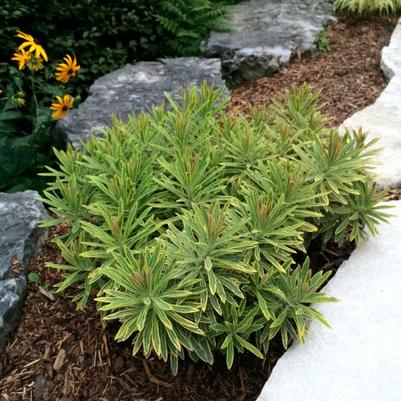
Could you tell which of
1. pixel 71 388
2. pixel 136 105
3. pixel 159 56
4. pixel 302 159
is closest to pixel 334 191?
pixel 302 159

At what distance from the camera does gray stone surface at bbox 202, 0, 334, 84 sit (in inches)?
192

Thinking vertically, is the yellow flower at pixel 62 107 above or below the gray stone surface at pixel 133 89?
above

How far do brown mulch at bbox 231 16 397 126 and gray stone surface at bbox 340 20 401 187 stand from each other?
5.1 inches

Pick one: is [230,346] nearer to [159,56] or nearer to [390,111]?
Answer: [390,111]

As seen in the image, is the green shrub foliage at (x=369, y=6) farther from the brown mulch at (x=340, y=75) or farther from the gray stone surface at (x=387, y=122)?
the gray stone surface at (x=387, y=122)

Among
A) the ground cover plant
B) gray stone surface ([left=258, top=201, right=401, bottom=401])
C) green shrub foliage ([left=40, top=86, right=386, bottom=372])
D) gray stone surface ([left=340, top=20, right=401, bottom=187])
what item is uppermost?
green shrub foliage ([left=40, top=86, right=386, bottom=372])

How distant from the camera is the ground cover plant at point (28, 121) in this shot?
11.9 feet

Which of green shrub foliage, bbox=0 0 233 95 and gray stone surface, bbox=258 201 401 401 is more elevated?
gray stone surface, bbox=258 201 401 401

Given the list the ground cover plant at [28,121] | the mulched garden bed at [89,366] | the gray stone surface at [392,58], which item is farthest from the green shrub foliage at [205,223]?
the gray stone surface at [392,58]

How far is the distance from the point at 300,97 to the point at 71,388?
2.00 meters

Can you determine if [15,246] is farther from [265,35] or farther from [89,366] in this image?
[265,35]

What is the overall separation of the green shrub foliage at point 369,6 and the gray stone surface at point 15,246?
4.06 metres

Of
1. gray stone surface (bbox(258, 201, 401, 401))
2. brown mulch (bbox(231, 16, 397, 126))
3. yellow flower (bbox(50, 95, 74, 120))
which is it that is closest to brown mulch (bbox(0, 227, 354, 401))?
gray stone surface (bbox(258, 201, 401, 401))

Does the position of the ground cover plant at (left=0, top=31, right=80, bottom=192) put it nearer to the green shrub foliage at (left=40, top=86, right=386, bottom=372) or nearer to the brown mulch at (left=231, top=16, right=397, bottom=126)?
the green shrub foliage at (left=40, top=86, right=386, bottom=372)
